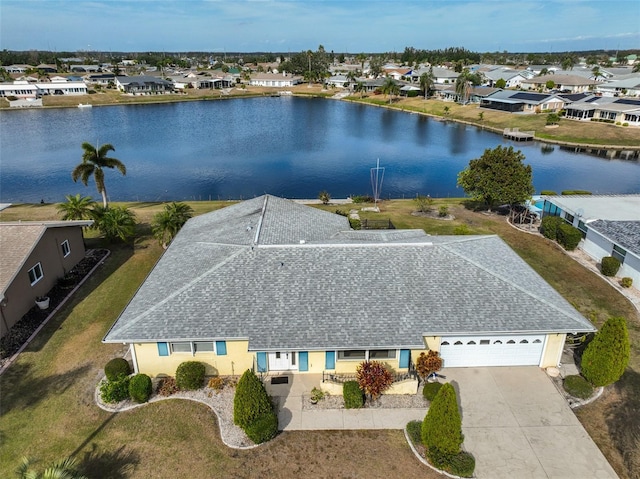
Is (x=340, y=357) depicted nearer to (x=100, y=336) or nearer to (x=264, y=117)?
(x=100, y=336)

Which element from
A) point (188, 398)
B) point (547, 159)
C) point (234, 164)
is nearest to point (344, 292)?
point (188, 398)

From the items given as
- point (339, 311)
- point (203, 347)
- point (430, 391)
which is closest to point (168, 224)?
point (203, 347)

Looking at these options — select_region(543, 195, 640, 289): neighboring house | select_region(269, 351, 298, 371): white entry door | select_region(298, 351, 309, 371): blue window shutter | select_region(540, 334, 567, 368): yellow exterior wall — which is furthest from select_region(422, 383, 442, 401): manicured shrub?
select_region(543, 195, 640, 289): neighboring house

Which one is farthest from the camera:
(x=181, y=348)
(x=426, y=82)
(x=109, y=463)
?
(x=426, y=82)

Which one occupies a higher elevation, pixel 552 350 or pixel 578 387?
pixel 552 350

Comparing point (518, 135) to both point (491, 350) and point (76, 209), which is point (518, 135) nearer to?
point (491, 350)

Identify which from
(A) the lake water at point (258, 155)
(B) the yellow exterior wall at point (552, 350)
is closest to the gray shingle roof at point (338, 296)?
(B) the yellow exterior wall at point (552, 350)

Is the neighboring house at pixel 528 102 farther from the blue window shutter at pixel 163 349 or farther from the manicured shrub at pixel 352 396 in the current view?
the blue window shutter at pixel 163 349
